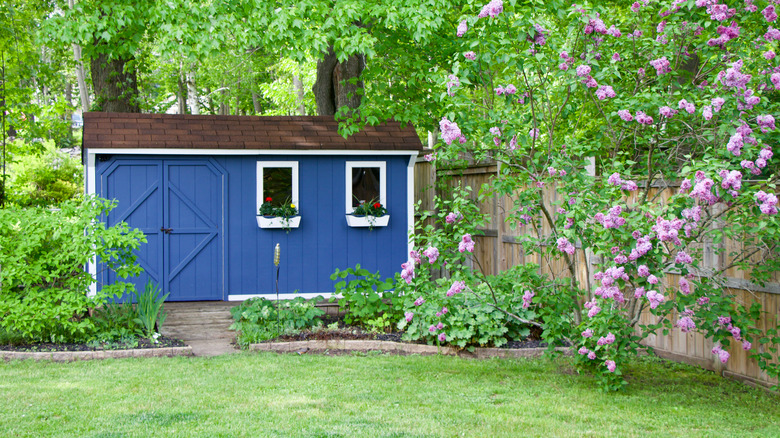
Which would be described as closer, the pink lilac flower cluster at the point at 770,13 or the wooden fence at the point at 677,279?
the pink lilac flower cluster at the point at 770,13

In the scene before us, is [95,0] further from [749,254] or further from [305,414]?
[749,254]

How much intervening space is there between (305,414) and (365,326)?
3.04 m

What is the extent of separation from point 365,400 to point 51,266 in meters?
3.69

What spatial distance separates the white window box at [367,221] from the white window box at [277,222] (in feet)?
2.28

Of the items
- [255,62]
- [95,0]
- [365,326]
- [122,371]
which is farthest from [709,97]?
[255,62]

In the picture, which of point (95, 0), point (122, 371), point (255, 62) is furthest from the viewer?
point (255, 62)

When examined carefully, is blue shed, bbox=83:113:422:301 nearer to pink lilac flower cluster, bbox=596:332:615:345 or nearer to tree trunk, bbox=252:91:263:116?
pink lilac flower cluster, bbox=596:332:615:345

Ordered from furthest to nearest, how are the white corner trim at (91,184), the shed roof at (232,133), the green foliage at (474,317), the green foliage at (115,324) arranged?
the shed roof at (232,133) → the white corner trim at (91,184) → the green foliage at (115,324) → the green foliage at (474,317)

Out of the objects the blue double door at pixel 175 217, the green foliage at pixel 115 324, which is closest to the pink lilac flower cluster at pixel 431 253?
the green foliage at pixel 115 324

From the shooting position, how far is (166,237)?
9039 millimetres

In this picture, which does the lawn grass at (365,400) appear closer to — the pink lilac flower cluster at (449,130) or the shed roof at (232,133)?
the pink lilac flower cluster at (449,130)

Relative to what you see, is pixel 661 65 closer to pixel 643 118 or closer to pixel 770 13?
pixel 643 118

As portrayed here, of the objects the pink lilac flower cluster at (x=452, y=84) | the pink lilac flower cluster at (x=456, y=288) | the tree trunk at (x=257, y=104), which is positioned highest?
the tree trunk at (x=257, y=104)

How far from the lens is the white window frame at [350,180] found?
9531 mm
